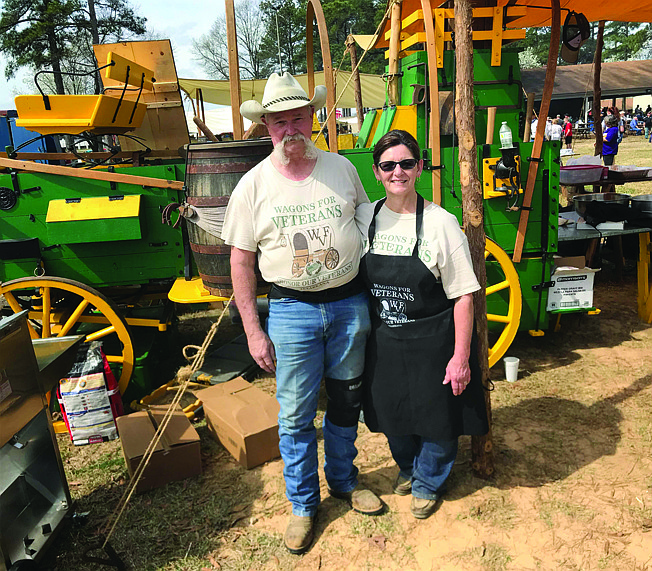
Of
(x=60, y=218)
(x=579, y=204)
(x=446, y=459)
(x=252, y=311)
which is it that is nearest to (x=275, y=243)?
(x=252, y=311)

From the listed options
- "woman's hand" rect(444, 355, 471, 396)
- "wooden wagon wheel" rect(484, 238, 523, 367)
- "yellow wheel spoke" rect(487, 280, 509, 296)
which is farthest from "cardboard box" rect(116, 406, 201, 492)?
"yellow wheel spoke" rect(487, 280, 509, 296)

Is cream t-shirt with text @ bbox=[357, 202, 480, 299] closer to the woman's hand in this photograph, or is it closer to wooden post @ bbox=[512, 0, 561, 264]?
the woman's hand

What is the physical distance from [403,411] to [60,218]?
2.59 m

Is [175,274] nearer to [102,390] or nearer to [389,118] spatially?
[102,390]

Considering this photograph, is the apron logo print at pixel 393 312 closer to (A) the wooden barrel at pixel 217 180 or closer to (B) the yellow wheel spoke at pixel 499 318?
(A) the wooden barrel at pixel 217 180

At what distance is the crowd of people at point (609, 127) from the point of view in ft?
47.9

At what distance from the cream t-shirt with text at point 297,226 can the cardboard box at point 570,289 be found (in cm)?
257

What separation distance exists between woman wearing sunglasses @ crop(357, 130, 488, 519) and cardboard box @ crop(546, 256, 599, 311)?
6.83 feet

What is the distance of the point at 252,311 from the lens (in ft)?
7.66

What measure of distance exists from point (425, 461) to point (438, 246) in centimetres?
107

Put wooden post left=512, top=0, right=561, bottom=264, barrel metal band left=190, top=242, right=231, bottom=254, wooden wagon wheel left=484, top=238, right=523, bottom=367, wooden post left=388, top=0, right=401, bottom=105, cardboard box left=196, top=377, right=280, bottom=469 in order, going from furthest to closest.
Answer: wooden post left=388, top=0, right=401, bottom=105
wooden wagon wheel left=484, top=238, right=523, bottom=367
wooden post left=512, top=0, right=561, bottom=264
barrel metal band left=190, top=242, right=231, bottom=254
cardboard box left=196, top=377, right=280, bottom=469

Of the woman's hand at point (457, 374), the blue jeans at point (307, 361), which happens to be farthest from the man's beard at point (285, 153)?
the woman's hand at point (457, 374)

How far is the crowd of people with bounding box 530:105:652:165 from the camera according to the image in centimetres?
1460

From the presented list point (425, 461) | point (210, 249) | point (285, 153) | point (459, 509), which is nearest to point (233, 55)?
point (210, 249)
